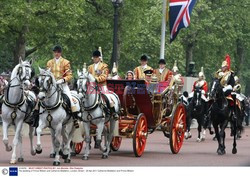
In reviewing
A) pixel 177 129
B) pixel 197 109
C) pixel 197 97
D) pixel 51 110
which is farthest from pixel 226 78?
pixel 197 109

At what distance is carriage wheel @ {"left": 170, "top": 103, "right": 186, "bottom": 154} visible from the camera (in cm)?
1917

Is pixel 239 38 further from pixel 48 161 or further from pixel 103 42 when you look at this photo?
pixel 48 161

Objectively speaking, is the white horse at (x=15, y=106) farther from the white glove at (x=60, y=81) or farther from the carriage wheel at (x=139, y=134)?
the carriage wheel at (x=139, y=134)

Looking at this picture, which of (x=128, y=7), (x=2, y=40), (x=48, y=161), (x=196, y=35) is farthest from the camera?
(x=196, y=35)

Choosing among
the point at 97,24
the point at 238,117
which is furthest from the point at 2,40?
the point at 238,117

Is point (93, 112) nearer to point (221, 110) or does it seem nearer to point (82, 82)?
point (82, 82)

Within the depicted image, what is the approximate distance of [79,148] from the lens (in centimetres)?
1866

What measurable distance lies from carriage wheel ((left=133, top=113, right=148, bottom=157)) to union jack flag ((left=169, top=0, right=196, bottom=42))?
38.9ft

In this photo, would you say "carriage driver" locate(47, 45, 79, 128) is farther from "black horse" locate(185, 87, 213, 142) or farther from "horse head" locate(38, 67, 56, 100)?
"black horse" locate(185, 87, 213, 142)

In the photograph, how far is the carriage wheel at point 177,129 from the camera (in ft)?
62.9

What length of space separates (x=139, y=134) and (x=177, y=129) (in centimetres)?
191

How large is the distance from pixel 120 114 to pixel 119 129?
44 cm

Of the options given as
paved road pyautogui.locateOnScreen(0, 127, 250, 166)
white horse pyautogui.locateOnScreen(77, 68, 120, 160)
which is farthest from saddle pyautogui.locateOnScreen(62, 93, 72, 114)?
paved road pyautogui.locateOnScreen(0, 127, 250, 166)

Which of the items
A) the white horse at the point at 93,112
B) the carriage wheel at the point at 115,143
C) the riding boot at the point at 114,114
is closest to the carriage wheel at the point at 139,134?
the riding boot at the point at 114,114
